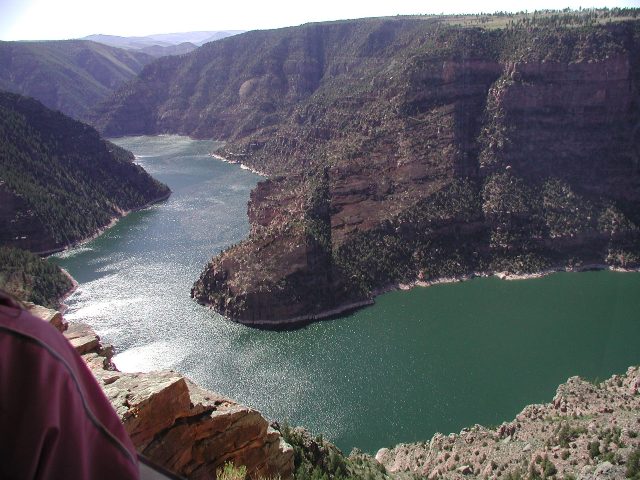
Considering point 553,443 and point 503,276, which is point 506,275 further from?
point 553,443

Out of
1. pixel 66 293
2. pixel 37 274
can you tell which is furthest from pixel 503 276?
pixel 37 274

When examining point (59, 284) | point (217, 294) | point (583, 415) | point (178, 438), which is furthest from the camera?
point (59, 284)

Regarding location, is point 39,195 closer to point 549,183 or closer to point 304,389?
point 304,389

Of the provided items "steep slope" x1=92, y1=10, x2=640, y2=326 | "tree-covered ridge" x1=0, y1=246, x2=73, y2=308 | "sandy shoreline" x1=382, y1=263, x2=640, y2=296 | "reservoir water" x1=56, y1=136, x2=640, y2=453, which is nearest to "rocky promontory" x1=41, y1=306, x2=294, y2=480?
"reservoir water" x1=56, y1=136, x2=640, y2=453

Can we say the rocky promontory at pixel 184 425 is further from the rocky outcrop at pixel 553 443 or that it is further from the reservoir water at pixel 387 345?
the reservoir water at pixel 387 345

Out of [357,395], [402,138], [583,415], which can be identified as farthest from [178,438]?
[402,138]

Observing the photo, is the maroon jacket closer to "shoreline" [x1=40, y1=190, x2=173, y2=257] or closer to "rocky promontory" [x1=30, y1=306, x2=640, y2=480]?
"rocky promontory" [x1=30, y1=306, x2=640, y2=480]

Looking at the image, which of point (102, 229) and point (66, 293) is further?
point (102, 229)
